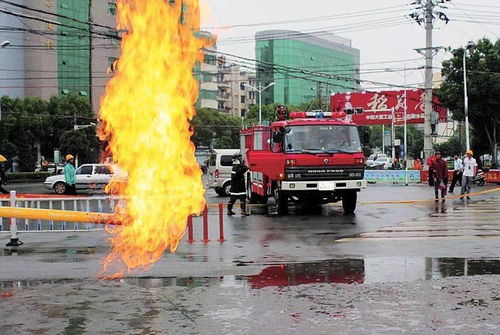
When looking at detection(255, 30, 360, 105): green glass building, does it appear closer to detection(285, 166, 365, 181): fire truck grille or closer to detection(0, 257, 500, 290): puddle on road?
detection(285, 166, 365, 181): fire truck grille

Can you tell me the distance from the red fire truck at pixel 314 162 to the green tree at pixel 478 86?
79.7 ft

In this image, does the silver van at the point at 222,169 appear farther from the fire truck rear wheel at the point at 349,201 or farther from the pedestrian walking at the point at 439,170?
the fire truck rear wheel at the point at 349,201

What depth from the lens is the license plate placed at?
17141mm

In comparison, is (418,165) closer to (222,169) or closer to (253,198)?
(222,169)

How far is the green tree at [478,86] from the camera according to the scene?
129ft

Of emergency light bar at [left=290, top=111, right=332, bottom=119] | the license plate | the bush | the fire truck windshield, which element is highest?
emergency light bar at [left=290, top=111, right=332, bottom=119]

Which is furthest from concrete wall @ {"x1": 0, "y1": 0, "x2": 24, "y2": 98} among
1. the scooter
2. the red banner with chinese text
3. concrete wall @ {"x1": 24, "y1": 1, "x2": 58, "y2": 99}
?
the scooter

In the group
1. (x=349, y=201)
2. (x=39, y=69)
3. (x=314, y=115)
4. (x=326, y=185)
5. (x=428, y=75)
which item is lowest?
(x=349, y=201)

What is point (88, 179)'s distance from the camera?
32281 millimetres

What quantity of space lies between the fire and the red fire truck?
5436mm

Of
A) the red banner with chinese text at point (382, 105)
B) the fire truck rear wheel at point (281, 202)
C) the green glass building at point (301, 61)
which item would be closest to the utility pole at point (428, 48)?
the red banner with chinese text at point (382, 105)

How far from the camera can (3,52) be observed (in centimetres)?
6906

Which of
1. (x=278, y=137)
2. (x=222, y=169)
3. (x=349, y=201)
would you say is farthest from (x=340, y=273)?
(x=222, y=169)

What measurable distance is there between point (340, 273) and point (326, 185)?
8.01 metres
